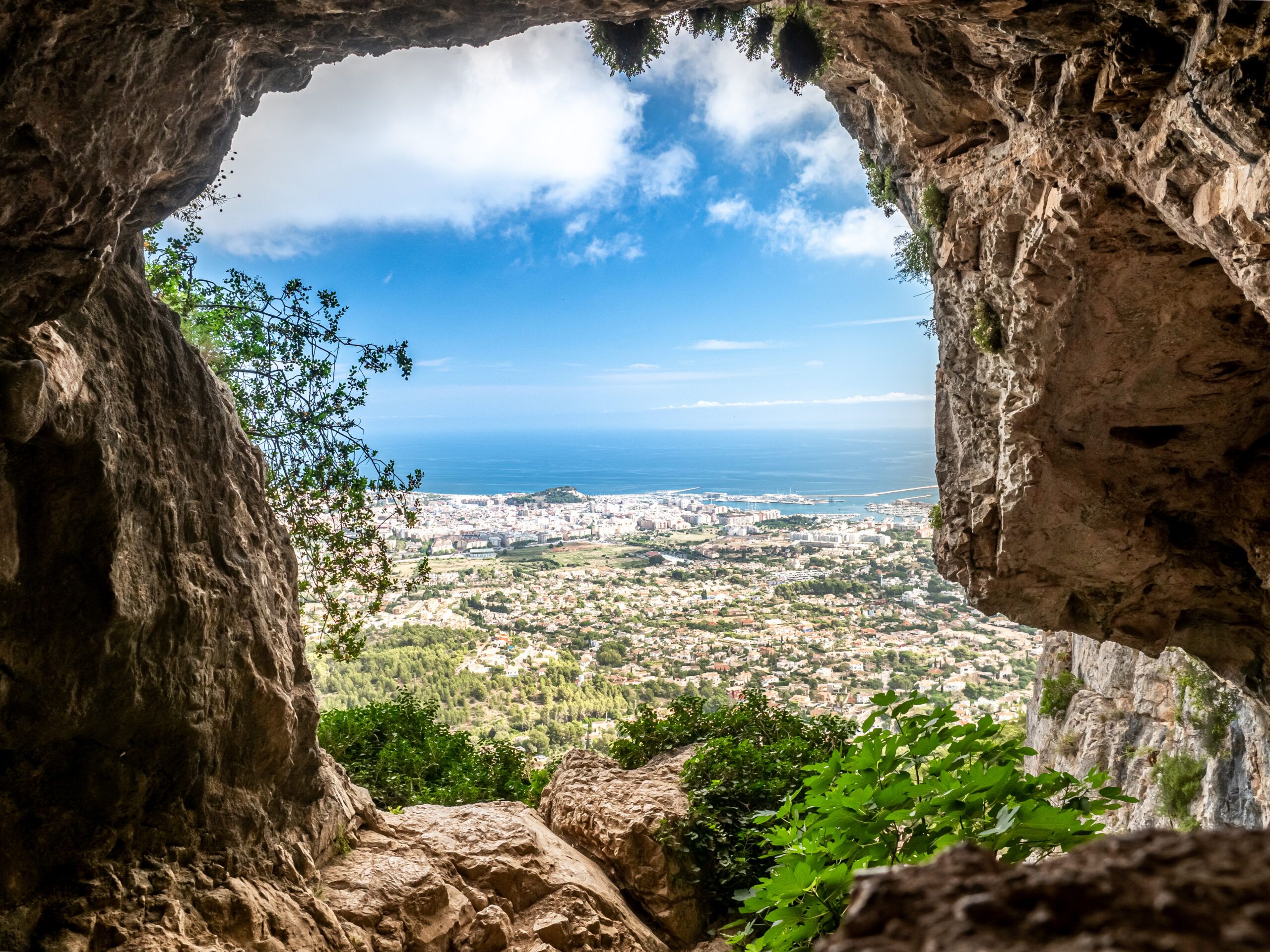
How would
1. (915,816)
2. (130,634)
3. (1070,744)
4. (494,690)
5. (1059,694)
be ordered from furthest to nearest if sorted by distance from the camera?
1. (494,690)
2. (1059,694)
3. (1070,744)
4. (130,634)
5. (915,816)

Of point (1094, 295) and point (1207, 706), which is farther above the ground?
point (1094, 295)

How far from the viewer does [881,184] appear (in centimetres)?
778

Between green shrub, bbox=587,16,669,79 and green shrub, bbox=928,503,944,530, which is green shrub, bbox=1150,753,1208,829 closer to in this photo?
green shrub, bbox=928,503,944,530

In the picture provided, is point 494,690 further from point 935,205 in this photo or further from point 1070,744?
point 935,205

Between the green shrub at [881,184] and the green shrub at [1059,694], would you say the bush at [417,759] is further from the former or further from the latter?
the green shrub at [881,184]

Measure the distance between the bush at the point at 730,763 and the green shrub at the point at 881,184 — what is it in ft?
20.7

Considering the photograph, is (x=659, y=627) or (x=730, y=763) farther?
(x=659, y=627)

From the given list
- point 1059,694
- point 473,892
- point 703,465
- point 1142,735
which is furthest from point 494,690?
point 703,465

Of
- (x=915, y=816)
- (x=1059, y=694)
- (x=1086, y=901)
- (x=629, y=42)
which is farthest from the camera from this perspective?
(x=1059, y=694)

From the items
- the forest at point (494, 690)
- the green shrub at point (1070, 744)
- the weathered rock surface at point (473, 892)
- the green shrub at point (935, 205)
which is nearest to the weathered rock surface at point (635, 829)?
the weathered rock surface at point (473, 892)

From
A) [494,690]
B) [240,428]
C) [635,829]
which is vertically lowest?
[494,690]

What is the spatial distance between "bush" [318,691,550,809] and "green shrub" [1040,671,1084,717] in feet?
27.3

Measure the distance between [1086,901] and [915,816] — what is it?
1.65m

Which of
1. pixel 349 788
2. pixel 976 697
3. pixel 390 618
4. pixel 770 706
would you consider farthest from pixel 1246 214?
pixel 390 618
